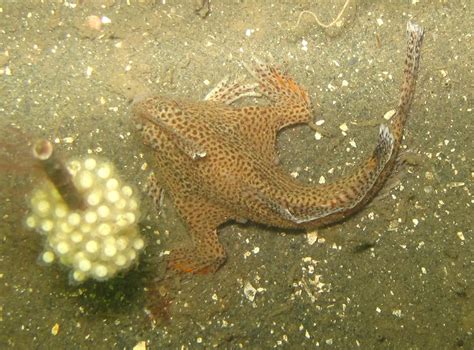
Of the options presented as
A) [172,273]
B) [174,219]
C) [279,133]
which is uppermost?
[279,133]

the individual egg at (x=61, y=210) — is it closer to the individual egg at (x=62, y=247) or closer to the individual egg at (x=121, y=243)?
the individual egg at (x=62, y=247)

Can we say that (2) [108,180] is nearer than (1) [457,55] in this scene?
Yes

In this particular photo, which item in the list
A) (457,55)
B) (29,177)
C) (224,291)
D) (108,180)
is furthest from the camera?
(457,55)

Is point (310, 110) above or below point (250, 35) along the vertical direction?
below

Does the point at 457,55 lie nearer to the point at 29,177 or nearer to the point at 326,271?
the point at 326,271

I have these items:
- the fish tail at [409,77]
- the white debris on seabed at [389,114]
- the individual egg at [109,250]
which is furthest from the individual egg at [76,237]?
the white debris on seabed at [389,114]

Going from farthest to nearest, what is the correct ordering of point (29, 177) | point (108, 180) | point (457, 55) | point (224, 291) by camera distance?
point (457, 55) → point (224, 291) → point (29, 177) → point (108, 180)

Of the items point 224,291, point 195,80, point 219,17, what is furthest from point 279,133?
point 224,291
